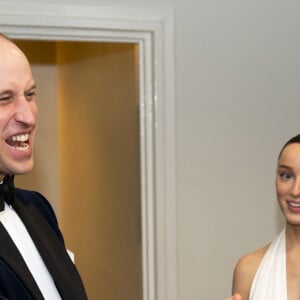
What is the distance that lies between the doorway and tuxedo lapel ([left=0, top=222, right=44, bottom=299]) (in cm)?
130

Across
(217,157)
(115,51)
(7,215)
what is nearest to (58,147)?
(115,51)

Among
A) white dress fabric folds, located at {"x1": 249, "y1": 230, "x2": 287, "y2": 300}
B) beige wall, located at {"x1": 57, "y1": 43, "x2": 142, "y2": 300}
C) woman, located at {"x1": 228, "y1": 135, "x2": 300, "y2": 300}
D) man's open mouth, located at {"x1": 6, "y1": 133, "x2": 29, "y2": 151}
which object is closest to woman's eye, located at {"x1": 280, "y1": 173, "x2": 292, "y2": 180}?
woman, located at {"x1": 228, "y1": 135, "x2": 300, "y2": 300}

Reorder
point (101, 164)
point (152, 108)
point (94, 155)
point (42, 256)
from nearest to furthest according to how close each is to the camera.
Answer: point (42, 256) < point (152, 108) < point (101, 164) < point (94, 155)

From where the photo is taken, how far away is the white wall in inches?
108

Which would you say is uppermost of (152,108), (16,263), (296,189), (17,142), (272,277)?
(152,108)

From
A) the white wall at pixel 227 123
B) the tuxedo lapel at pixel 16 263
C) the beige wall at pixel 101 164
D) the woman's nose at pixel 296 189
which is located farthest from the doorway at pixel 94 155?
the tuxedo lapel at pixel 16 263

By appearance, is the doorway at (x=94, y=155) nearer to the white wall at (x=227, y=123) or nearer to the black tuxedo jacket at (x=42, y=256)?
the white wall at (x=227, y=123)

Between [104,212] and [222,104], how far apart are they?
2.88ft

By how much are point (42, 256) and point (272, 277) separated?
0.62 meters

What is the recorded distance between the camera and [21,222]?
1647 millimetres

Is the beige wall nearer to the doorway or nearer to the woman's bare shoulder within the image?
the doorway

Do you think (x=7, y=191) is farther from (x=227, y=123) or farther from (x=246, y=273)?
(x=227, y=123)

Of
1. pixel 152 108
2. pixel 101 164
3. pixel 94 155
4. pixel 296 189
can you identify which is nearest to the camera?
pixel 296 189

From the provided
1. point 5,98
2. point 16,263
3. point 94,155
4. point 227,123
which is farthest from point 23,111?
point 94,155
